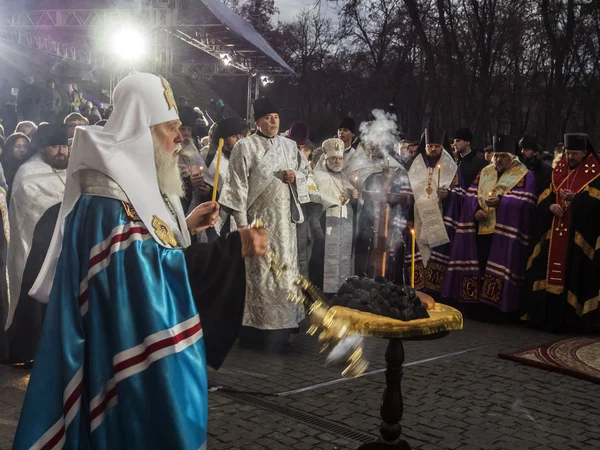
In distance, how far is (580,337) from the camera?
24.5ft

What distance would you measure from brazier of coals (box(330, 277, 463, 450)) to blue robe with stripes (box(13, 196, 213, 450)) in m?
1.01

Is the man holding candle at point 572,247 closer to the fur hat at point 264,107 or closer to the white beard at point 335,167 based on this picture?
the white beard at point 335,167

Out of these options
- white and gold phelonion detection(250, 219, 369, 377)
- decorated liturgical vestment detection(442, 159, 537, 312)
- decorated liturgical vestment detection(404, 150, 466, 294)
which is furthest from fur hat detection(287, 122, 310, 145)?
white and gold phelonion detection(250, 219, 369, 377)

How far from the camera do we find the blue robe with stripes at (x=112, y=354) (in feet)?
8.26

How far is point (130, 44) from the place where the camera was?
16.4m

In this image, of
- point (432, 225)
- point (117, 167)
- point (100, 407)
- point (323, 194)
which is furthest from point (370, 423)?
point (432, 225)

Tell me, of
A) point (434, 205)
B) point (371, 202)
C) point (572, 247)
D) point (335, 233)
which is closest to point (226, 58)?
point (371, 202)

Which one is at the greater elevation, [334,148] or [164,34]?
[164,34]

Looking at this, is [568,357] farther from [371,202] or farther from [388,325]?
[388,325]

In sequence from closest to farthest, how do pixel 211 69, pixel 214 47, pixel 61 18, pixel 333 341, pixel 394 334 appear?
pixel 394 334
pixel 333 341
pixel 61 18
pixel 214 47
pixel 211 69

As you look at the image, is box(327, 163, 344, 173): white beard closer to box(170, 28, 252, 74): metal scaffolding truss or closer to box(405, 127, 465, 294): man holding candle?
box(405, 127, 465, 294): man holding candle

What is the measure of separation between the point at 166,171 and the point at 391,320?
130 cm

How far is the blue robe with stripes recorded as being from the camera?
2.52m

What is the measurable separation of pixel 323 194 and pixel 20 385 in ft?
13.0
